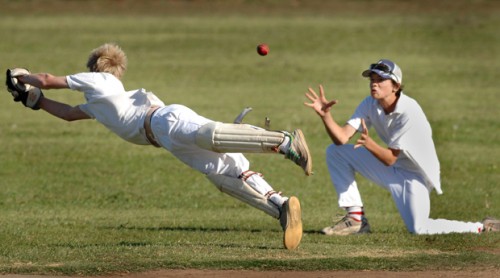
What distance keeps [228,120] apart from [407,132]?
32.6 ft

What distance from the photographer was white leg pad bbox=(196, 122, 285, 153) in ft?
33.1

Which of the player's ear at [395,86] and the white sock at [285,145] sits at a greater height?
the player's ear at [395,86]

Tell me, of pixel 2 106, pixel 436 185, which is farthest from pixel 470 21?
pixel 436 185

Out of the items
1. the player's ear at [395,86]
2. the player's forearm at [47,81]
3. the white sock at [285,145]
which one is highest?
the player's ear at [395,86]

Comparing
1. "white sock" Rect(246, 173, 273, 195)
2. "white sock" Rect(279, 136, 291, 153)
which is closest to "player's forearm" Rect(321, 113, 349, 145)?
"white sock" Rect(279, 136, 291, 153)

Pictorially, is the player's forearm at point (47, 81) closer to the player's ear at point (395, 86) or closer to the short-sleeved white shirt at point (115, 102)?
the short-sleeved white shirt at point (115, 102)

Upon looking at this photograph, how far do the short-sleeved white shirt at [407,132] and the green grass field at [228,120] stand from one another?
70 centimetres

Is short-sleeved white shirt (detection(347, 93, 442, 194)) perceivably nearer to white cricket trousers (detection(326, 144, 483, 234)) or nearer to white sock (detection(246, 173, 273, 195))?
white cricket trousers (detection(326, 144, 483, 234))

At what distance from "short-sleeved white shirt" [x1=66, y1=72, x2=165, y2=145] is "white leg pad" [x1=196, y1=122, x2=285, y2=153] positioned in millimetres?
727

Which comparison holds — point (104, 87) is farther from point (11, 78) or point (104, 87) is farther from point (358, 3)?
point (358, 3)

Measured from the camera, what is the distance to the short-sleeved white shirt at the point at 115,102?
1057 centimetres

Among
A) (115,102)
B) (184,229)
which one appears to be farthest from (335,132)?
(184,229)

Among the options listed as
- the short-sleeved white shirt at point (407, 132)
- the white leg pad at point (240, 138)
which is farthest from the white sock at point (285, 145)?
the short-sleeved white shirt at point (407, 132)

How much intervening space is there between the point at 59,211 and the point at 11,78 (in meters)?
3.29
